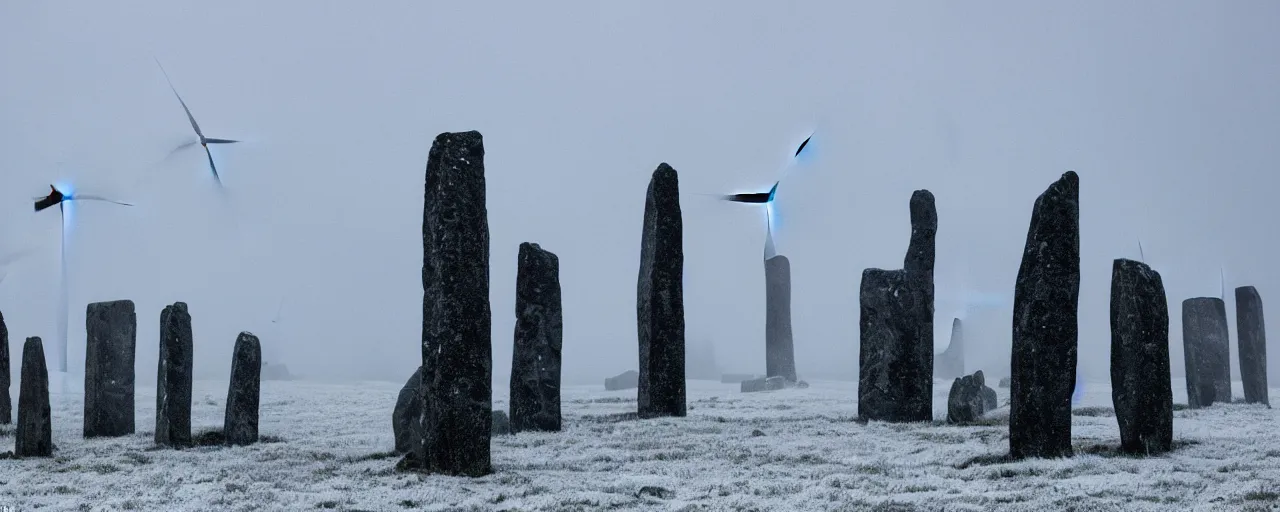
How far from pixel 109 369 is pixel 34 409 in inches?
151

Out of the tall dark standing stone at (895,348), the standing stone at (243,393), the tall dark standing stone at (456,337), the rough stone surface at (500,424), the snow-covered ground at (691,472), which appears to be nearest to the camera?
the snow-covered ground at (691,472)

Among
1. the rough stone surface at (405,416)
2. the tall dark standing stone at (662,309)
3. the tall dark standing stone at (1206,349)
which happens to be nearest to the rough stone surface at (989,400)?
the tall dark standing stone at (1206,349)

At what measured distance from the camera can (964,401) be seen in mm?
19297

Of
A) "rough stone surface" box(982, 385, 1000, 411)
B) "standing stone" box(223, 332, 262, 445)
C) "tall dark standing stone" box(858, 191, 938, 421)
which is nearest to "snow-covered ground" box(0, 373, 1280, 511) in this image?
"standing stone" box(223, 332, 262, 445)

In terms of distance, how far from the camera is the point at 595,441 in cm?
1694

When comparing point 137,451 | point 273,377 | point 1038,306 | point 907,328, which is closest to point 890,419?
point 907,328

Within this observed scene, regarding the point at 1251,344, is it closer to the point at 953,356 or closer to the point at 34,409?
the point at 953,356

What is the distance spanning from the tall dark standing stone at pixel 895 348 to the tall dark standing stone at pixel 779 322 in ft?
45.0

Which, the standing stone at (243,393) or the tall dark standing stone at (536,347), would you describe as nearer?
the standing stone at (243,393)

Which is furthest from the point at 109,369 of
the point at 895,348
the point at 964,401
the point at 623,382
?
the point at 623,382

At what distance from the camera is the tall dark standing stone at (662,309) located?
2089cm

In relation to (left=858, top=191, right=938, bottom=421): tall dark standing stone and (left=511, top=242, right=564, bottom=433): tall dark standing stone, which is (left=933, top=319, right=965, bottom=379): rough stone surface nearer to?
(left=858, top=191, right=938, bottom=421): tall dark standing stone

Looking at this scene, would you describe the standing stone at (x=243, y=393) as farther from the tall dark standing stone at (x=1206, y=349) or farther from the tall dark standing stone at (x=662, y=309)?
the tall dark standing stone at (x=1206, y=349)

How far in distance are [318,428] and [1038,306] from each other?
42.3ft
